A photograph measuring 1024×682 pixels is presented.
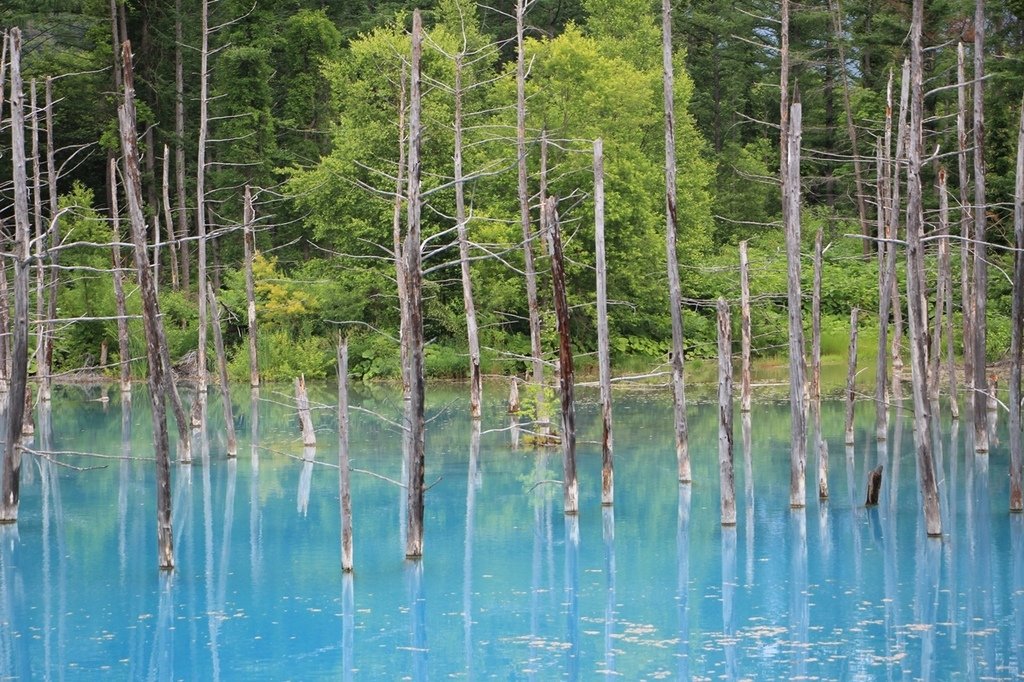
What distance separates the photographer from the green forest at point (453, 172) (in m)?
38.9

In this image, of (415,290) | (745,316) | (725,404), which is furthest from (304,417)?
(415,290)

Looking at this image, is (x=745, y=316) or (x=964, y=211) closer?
(x=964, y=211)

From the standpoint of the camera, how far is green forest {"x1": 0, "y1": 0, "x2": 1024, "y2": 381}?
38.9 m

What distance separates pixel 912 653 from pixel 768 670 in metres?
1.53

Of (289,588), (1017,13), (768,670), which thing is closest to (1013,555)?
(768,670)

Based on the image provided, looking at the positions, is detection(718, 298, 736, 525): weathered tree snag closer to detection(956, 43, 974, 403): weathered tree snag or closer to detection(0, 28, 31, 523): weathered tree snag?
detection(956, 43, 974, 403): weathered tree snag

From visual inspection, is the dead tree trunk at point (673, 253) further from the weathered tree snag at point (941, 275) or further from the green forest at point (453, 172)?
the green forest at point (453, 172)

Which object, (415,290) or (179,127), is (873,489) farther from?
(179,127)

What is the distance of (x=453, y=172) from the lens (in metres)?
41.0

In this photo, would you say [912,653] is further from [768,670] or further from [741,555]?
[741,555]

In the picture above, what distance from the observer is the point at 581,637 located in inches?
528

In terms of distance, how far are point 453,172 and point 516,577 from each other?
26.1 meters

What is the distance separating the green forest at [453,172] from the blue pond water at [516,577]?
11048 millimetres

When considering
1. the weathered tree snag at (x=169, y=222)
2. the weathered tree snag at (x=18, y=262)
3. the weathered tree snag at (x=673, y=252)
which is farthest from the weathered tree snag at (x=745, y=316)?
the weathered tree snag at (x=169, y=222)
